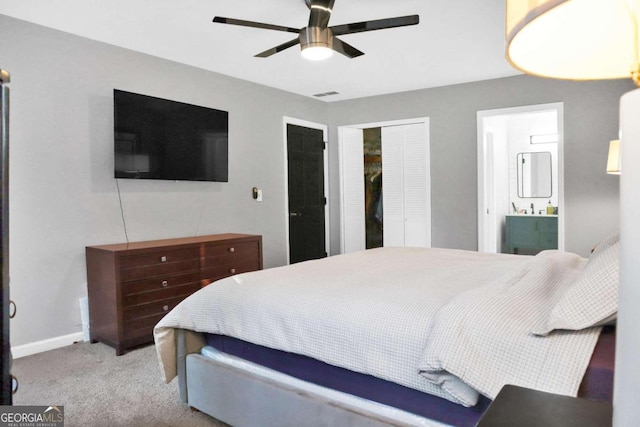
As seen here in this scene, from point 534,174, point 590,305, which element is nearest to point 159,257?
point 590,305

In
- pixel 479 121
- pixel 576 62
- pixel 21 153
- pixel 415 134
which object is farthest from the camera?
pixel 415 134

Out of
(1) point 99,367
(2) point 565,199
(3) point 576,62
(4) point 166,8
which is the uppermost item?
(4) point 166,8

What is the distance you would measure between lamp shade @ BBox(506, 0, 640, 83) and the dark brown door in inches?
196

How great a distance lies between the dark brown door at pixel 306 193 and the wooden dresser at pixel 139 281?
1938 millimetres

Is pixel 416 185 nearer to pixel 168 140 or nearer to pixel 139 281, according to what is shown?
pixel 168 140

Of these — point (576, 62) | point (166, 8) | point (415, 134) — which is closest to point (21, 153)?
point (166, 8)

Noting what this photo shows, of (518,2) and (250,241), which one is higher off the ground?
(518,2)

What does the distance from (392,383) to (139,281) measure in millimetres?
2389

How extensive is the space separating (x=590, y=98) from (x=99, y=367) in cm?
504

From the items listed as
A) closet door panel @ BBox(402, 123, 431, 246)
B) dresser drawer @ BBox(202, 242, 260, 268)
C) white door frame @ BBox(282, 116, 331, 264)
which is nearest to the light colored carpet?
dresser drawer @ BBox(202, 242, 260, 268)

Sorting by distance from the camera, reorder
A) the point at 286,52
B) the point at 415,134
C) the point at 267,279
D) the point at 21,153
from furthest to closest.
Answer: the point at 415,134 → the point at 286,52 → the point at 21,153 → the point at 267,279

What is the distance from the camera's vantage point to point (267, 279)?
7.49 feet

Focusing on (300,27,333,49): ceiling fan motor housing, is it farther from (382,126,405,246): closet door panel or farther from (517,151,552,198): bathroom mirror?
(517,151,552,198): bathroom mirror

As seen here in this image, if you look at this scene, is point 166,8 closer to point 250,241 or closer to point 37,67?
point 37,67
